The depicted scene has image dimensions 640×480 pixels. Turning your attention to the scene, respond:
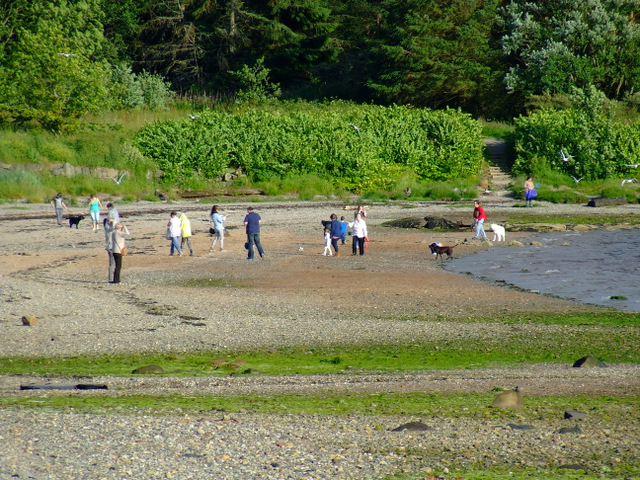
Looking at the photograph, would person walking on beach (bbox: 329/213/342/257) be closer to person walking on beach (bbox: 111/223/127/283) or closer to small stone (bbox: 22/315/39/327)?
person walking on beach (bbox: 111/223/127/283)

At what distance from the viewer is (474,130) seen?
58.9m

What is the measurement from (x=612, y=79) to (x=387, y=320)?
5469 centimetres

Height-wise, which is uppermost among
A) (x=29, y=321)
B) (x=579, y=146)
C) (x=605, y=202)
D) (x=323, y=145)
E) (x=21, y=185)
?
(x=323, y=145)

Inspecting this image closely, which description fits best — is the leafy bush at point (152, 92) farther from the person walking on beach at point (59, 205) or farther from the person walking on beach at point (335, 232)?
the person walking on beach at point (335, 232)

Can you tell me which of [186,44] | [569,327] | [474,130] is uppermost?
[186,44]

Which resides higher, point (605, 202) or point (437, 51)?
point (437, 51)

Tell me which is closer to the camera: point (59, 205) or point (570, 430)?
point (570, 430)

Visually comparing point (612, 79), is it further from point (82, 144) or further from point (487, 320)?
point (487, 320)

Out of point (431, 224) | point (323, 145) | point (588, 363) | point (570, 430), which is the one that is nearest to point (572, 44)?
point (323, 145)

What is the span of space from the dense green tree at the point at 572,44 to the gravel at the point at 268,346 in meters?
32.6

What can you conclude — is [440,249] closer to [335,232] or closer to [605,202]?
[335,232]

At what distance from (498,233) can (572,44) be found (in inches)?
1431

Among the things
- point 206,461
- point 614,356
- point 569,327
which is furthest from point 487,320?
point 206,461

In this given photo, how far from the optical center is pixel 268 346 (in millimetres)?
16250
